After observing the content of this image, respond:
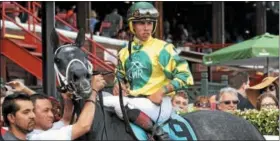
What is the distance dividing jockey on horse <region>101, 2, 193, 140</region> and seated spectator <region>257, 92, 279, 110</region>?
14.0 feet

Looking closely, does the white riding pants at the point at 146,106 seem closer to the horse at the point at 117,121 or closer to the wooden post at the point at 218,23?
the horse at the point at 117,121

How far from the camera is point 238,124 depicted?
22.5 ft

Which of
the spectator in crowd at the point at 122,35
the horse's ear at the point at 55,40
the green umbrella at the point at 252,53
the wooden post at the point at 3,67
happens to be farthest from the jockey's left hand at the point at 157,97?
the spectator in crowd at the point at 122,35

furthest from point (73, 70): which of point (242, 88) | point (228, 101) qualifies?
point (242, 88)

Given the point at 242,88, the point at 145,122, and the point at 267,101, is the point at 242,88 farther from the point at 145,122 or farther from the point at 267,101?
the point at 145,122

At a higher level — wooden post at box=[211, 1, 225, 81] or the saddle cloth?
wooden post at box=[211, 1, 225, 81]

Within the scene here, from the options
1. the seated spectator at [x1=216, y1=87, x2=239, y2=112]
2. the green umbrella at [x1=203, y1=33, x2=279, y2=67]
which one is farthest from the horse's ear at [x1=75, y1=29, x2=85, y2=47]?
the green umbrella at [x1=203, y1=33, x2=279, y2=67]

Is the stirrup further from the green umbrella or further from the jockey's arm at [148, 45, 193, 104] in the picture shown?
the green umbrella

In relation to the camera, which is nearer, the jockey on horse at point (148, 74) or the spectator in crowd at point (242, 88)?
the jockey on horse at point (148, 74)

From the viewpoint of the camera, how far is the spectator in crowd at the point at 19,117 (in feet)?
19.6

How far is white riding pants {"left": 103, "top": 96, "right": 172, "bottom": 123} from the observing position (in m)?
5.90

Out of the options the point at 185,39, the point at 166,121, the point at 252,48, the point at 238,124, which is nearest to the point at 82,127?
the point at 166,121

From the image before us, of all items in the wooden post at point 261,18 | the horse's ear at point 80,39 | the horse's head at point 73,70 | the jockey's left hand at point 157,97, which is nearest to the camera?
the horse's head at point 73,70

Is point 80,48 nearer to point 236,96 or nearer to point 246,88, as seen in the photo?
point 236,96
